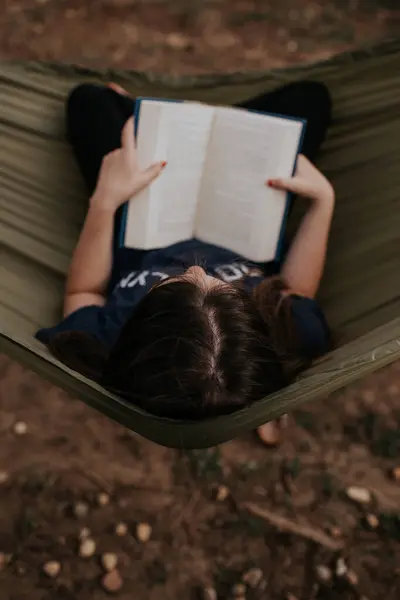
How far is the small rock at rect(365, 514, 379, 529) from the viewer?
107cm

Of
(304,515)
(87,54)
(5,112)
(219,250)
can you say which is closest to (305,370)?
(219,250)

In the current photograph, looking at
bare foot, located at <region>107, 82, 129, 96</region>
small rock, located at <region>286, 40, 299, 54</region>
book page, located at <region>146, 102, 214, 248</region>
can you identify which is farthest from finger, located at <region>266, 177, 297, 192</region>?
small rock, located at <region>286, 40, 299, 54</region>

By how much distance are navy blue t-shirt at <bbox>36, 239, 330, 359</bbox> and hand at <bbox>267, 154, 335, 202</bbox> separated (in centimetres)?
13

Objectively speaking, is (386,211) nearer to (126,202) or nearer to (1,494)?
(126,202)

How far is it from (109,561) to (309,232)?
2.04 feet

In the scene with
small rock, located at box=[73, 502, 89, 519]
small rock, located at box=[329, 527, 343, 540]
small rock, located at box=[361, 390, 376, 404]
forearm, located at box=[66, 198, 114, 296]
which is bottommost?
small rock, located at box=[73, 502, 89, 519]

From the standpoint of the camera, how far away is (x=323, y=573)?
1017mm

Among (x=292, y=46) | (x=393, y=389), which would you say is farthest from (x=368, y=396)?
(x=292, y=46)

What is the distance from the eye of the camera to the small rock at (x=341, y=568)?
3.33ft

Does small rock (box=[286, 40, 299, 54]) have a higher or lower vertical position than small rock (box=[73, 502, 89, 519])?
higher

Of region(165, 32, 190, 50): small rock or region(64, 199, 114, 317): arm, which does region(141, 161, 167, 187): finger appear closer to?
region(64, 199, 114, 317): arm

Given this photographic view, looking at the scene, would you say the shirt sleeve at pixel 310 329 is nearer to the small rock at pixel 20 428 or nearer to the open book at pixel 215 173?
the open book at pixel 215 173

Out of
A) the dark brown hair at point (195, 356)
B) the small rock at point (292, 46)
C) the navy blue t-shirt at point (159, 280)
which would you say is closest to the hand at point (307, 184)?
the navy blue t-shirt at point (159, 280)

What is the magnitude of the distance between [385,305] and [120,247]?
0.40 m
